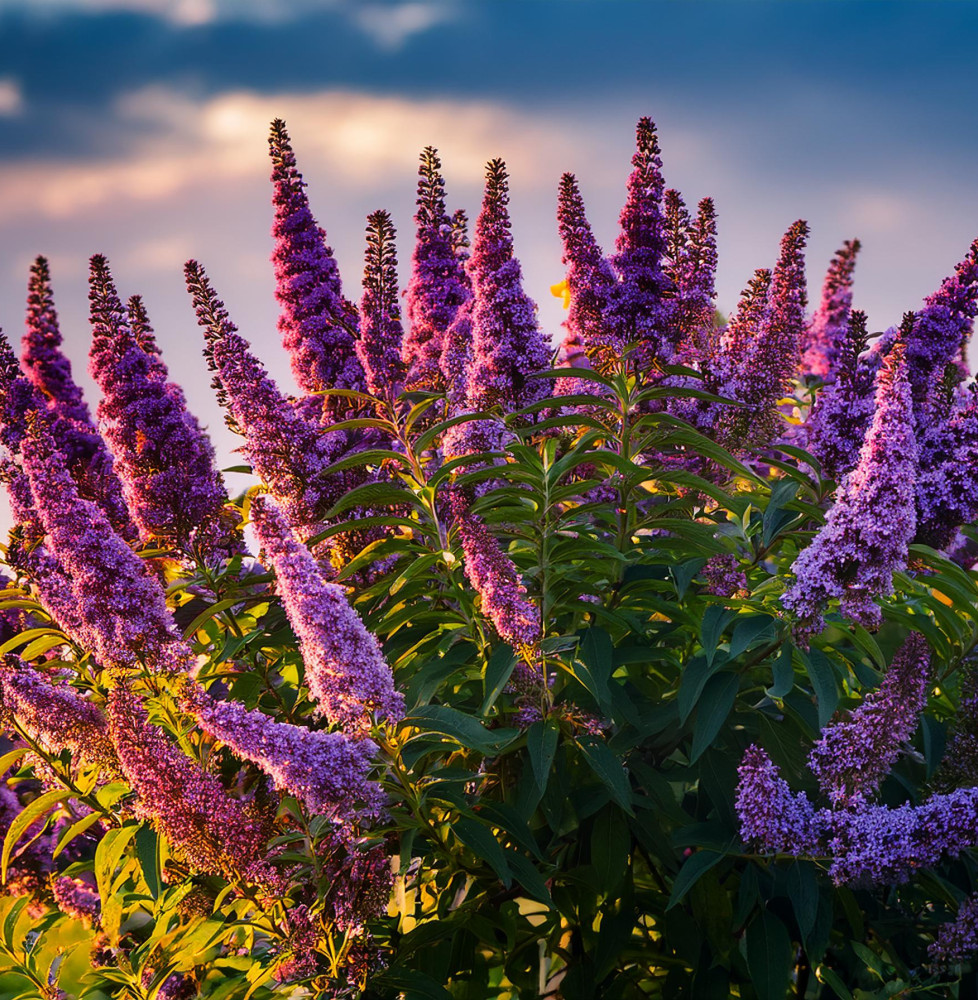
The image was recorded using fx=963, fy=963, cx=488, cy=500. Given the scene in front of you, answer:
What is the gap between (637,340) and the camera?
4184 millimetres

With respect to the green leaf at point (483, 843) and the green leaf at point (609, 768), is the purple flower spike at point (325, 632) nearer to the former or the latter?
the green leaf at point (483, 843)

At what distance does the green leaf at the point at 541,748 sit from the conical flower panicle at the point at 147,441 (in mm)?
1760

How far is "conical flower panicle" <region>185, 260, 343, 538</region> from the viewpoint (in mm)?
3848

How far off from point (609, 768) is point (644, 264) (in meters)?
2.35

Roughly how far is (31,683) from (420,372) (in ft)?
8.47

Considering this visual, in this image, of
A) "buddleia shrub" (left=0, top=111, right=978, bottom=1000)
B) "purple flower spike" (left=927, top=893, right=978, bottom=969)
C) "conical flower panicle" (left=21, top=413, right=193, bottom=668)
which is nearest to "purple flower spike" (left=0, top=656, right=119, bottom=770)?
"buddleia shrub" (left=0, top=111, right=978, bottom=1000)

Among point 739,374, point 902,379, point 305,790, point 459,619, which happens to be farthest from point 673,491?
point 305,790

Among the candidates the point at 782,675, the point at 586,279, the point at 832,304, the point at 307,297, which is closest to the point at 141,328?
the point at 307,297

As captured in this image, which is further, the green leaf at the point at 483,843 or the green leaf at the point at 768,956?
the green leaf at the point at 768,956

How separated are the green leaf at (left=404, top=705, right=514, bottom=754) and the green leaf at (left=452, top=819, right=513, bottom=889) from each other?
40 centimetres

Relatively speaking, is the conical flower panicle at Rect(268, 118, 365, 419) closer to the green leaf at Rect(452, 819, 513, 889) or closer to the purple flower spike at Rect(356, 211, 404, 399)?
the purple flower spike at Rect(356, 211, 404, 399)

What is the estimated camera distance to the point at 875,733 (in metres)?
2.92

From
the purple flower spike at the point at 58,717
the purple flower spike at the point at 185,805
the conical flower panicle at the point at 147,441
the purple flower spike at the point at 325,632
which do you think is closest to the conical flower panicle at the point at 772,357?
the purple flower spike at the point at 325,632

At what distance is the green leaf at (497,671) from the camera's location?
3010 millimetres
